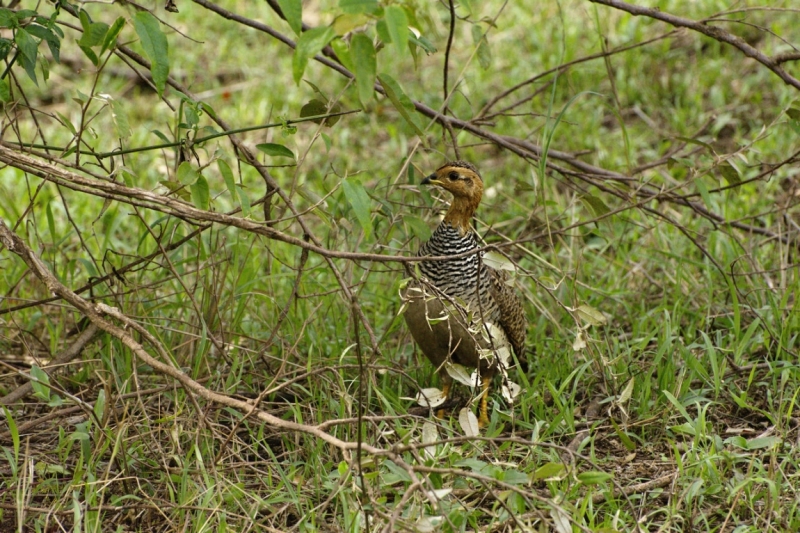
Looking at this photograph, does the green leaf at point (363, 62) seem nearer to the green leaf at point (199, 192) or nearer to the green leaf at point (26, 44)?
the green leaf at point (199, 192)

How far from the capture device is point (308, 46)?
7.38 ft

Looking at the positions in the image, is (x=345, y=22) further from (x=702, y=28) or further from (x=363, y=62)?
(x=702, y=28)

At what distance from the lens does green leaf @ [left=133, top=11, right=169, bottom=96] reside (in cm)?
265

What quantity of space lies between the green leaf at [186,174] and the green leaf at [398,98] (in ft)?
2.30

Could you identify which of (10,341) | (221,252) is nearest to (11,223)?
(10,341)

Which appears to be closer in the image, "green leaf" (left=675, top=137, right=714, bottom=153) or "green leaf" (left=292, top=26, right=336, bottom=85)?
"green leaf" (left=292, top=26, right=336, bottom=85)

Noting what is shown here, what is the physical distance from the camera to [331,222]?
3.55m

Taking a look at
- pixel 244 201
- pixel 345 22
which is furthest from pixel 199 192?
pixel 345 22

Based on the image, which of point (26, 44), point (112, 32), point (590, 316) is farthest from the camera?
point (590, 316)

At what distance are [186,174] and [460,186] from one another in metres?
1.60

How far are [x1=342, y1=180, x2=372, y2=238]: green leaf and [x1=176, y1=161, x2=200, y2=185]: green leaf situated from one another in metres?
0.55

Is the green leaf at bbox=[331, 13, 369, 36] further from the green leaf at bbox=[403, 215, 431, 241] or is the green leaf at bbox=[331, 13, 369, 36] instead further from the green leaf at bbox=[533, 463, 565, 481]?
the green leaf at bbox=[403, 215, 431, 241]

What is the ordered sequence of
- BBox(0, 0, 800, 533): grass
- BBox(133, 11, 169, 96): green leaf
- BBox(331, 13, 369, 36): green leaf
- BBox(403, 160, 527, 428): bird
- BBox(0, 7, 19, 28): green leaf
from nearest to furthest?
BBox(331, 13, 369, 36): green leaf, BBox(133, 11, 169, 96): green leaf, BBox(0, 7, 19, 28): green leaf, BBox(0, 0, 800, 533): grass, BBox(403, 160, 527, 428): bird

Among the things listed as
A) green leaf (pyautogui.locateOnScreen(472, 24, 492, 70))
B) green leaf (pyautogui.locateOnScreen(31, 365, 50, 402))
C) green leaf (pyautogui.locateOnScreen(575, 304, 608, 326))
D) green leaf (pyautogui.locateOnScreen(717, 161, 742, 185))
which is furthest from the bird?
green leaf (pyautogui.locateOnScreen(31, 365, 50, 402))
